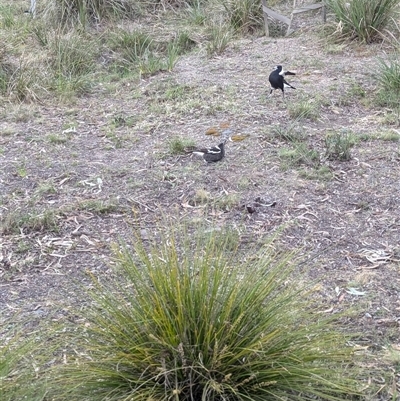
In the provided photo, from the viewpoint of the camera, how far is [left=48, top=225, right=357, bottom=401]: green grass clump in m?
2.72

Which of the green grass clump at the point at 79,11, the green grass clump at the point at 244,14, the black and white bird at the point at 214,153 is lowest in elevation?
the green grass clump at the point at 79,11

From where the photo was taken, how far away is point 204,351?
276 centimetres

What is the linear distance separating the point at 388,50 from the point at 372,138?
2.19 m

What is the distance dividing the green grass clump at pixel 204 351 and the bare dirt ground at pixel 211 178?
61 centimetres

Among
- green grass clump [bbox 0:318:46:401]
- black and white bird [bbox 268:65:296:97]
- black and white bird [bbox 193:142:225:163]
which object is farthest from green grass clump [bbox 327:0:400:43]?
green grass clump [bbox 0:318:46:401]

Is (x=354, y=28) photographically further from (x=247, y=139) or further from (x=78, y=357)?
(x=78, y=357)

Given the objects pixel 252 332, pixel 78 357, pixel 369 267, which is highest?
pixel 252 332

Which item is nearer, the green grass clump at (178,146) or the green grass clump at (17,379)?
the green grass clump at (17,379)

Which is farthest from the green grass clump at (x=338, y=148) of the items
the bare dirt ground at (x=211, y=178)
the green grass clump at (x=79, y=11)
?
the green grass clump at (x=79, y=11)

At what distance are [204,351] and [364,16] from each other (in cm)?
594

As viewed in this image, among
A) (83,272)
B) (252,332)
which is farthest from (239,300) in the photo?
(83,272)

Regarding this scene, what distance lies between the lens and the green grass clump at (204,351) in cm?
272

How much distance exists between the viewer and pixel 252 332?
2811 mm

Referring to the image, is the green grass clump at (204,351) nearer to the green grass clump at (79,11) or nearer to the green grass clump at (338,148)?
the green grass clump at (338,148)
